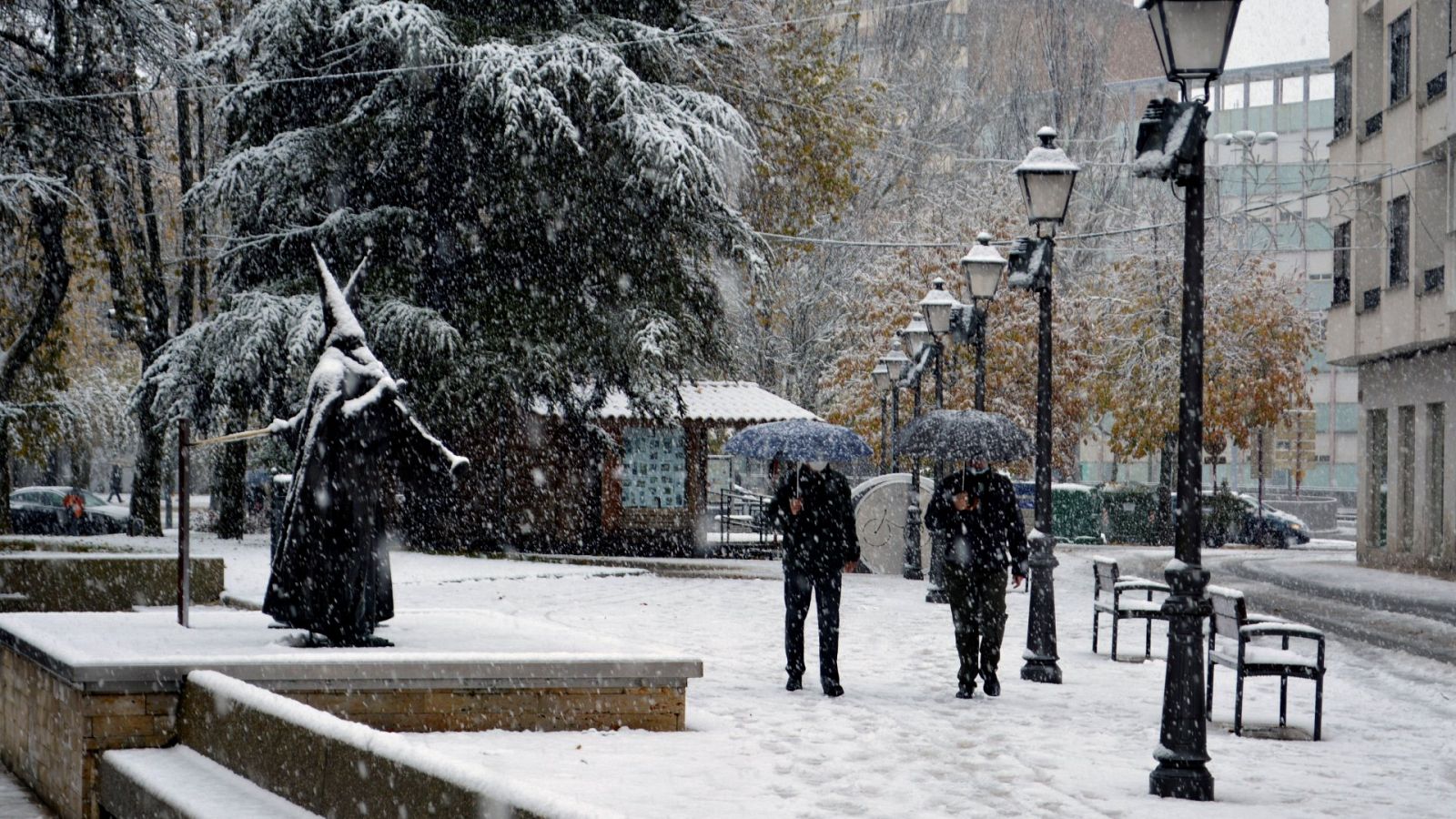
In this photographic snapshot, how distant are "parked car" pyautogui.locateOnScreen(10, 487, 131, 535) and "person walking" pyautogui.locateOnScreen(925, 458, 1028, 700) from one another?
34484 mm

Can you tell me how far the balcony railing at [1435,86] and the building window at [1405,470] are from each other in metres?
7.01

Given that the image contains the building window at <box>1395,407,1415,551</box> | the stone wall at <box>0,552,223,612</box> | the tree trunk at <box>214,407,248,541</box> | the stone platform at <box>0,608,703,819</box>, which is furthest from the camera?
the building window at <box>1395,407,1415,551</box>

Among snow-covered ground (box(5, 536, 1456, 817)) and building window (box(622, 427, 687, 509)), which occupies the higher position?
building window (box(622, 427, 687, 509))

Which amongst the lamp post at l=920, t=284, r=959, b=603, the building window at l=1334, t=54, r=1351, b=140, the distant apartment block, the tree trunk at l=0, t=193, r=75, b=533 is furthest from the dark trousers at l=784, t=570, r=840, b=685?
the building window at l=1334, t=54, r=1351, b=140

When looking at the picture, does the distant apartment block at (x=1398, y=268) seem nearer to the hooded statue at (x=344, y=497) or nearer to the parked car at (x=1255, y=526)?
the parked car at (x=1255, y=526)

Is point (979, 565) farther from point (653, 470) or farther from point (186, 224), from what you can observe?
point (186, 224)

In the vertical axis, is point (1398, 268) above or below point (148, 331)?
above

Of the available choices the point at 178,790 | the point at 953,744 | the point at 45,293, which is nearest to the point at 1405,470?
the point at 45,293

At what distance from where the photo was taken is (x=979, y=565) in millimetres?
12391

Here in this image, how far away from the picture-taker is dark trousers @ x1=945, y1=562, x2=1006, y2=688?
12406 millimetres

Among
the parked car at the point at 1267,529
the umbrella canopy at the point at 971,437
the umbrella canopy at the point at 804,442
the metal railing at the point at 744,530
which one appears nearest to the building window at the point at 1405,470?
the parked car at the point at 1267,529

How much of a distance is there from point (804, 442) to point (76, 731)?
1152 cm

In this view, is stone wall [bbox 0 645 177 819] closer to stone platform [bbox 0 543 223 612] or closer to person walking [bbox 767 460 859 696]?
person walking [bbox 767 460 859 696]

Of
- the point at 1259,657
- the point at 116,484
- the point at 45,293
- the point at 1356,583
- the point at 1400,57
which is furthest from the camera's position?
the point at 116,484
